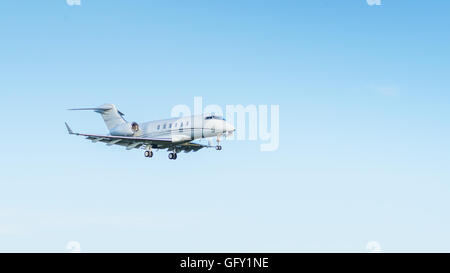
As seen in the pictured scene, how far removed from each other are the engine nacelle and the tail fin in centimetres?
120

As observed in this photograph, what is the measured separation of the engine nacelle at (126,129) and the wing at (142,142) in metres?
1.79

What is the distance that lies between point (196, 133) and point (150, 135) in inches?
252

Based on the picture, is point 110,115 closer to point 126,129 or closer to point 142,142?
point 126,129

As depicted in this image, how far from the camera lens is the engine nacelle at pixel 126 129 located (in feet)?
212

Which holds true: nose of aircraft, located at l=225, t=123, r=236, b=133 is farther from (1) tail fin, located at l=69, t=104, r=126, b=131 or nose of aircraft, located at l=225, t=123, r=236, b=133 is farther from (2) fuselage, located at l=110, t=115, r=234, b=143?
(1) tail fin, located at l=69, t=104, r=126, b=131

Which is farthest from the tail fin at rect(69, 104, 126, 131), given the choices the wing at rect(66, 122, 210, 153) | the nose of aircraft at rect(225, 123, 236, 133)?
the nose of aircraft at rect(225, 123, 236, 133)

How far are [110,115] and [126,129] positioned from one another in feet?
16.9

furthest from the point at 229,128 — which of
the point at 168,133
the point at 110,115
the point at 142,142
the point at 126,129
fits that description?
the point at 110,115

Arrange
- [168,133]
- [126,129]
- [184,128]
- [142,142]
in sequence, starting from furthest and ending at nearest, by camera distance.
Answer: [126,129] < [142,142] < [168,133] < [184,128]

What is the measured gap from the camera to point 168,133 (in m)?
60.8

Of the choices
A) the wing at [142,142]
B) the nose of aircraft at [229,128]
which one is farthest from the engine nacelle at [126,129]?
the nose of aircraft at [229,128]
